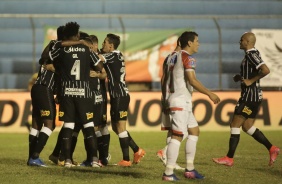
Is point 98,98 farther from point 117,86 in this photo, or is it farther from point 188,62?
point 188,62

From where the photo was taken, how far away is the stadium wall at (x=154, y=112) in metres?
20.9

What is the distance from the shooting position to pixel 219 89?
2173 cm

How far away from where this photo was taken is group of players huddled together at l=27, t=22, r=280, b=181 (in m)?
10.7

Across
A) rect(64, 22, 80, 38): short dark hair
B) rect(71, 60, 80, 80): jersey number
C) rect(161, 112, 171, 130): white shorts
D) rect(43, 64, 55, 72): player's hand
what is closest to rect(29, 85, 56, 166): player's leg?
rect(43, 64, 55, 72): player's hand

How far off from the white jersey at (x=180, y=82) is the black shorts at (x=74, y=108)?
1646mm

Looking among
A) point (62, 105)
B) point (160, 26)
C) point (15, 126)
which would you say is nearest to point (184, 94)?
point (62, 105)

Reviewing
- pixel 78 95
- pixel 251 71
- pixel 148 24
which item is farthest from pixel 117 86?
pixel 148 24

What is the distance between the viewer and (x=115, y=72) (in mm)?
12570

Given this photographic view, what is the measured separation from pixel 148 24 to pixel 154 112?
478 cm

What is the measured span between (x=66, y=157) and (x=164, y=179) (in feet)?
6.67

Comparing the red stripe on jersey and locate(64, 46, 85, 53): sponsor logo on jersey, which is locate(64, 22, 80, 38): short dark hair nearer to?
locate(64, 46, 85, 53): sponsor logo on jersey

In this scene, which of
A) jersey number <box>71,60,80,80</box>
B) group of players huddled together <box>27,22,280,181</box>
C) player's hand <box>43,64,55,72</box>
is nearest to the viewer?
group of players huddled together <box>27,22,280,181</box>

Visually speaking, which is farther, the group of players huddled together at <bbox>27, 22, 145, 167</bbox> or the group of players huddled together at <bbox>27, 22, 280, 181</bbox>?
the group of players huddled together at <bbox>27, 22, 145, 167</bbox>

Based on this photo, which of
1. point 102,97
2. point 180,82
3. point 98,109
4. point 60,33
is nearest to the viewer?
point 180,82
